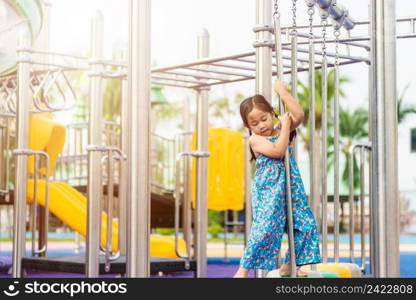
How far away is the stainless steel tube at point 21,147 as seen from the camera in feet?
22.4

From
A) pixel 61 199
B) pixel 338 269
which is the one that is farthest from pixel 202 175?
pixel 338 269

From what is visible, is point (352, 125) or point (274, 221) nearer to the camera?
point (274, 221)

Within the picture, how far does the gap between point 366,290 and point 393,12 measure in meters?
1.20

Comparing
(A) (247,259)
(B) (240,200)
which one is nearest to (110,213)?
(A) (247,259)

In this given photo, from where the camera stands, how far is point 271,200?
397 centimetres

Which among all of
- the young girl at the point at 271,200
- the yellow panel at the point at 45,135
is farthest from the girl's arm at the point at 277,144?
the yellow panel at the point at 45,135

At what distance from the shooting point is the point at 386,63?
3.42 meters

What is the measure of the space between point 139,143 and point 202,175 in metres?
3.41

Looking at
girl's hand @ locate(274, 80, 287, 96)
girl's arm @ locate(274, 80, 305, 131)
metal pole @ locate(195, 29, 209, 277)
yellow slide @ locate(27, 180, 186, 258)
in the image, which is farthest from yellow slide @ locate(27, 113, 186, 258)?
girl's hand @ locate(274, 80, 287, 96)

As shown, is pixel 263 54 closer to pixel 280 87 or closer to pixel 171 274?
pixel 280 87

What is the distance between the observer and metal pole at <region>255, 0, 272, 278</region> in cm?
416

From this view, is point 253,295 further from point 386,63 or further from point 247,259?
point 386,63

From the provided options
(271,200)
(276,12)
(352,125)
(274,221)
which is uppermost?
(352,125)

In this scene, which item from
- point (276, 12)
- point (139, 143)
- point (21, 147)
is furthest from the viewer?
point (21, 147)
